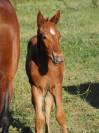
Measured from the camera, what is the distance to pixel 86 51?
11.9 m

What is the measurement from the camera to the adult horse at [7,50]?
178 inches

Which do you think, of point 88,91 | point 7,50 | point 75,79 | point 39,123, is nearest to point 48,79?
point 39,123

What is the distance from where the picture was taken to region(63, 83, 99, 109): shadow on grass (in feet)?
26.6

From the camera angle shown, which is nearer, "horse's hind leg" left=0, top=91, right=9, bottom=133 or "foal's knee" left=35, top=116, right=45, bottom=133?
"horse's hind leg" left=0, top=91, right=9, bottom=133

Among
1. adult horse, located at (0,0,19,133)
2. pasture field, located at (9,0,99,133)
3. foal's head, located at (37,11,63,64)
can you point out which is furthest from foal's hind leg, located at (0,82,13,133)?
pasture field, located at (9,0,99,133)

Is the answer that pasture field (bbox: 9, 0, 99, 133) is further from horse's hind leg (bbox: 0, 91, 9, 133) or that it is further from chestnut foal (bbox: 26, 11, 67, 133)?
horse's hind leg (bbox: 0, 91, 9, 133)

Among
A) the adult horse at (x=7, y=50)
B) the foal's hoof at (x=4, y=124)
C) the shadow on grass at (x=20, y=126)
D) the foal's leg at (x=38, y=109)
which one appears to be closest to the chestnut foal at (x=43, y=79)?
the foal's leg at (x=38, y=109)

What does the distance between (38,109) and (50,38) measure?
36.4 inches

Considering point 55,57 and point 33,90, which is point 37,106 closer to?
point 33,90

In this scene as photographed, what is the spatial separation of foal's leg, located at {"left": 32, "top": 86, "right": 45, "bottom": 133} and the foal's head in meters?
0.57

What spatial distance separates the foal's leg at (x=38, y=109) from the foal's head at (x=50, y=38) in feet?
1.88

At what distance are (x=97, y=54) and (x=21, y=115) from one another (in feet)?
14.7

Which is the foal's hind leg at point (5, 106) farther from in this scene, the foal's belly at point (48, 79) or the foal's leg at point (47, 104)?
the foal's leg at point (47, 104)

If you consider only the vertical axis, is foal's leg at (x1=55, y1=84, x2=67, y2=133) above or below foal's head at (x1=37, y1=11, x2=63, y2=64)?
below
